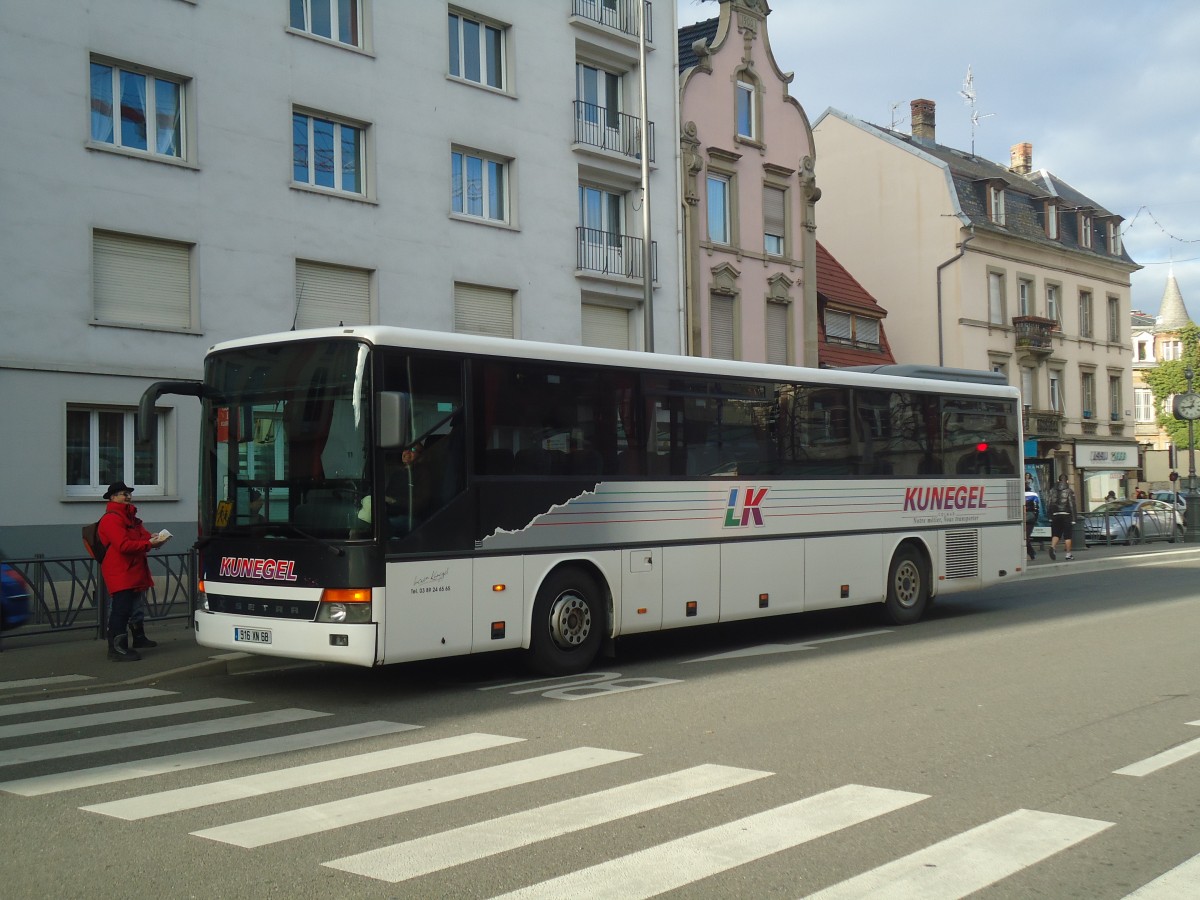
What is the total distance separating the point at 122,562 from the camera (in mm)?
12062

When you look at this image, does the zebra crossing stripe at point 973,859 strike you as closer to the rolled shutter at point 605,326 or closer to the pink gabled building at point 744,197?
the rolled shutter at point 605,326

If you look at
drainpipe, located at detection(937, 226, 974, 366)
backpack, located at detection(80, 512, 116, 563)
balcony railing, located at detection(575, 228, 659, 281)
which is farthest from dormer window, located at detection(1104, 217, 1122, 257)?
backpack, located at detection(80, 512, 116, 563)

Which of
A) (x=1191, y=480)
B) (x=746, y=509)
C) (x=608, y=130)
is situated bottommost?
(x=746, y=509)

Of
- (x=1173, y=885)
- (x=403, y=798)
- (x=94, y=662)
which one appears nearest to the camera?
(x=1173, y=885)

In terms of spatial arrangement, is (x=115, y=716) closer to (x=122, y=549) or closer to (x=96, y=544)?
(x=122, y=549)

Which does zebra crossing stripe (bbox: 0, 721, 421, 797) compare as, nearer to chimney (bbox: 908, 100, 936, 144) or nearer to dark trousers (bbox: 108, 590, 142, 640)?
dark trousers (bbox: 108, 590, 142, 640)

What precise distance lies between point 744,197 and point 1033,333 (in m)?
19.0

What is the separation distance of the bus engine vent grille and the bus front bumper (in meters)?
9.00

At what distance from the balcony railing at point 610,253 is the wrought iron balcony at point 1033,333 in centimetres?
2232

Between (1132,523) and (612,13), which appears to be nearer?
(612,13)

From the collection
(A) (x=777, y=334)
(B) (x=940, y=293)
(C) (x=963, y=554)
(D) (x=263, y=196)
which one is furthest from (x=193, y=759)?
(B) (x=940, y=293)

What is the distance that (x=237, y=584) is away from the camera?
1019cm

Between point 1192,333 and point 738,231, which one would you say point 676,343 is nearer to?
point 738,231

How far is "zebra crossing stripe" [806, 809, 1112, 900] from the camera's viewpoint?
4863 millimetres
